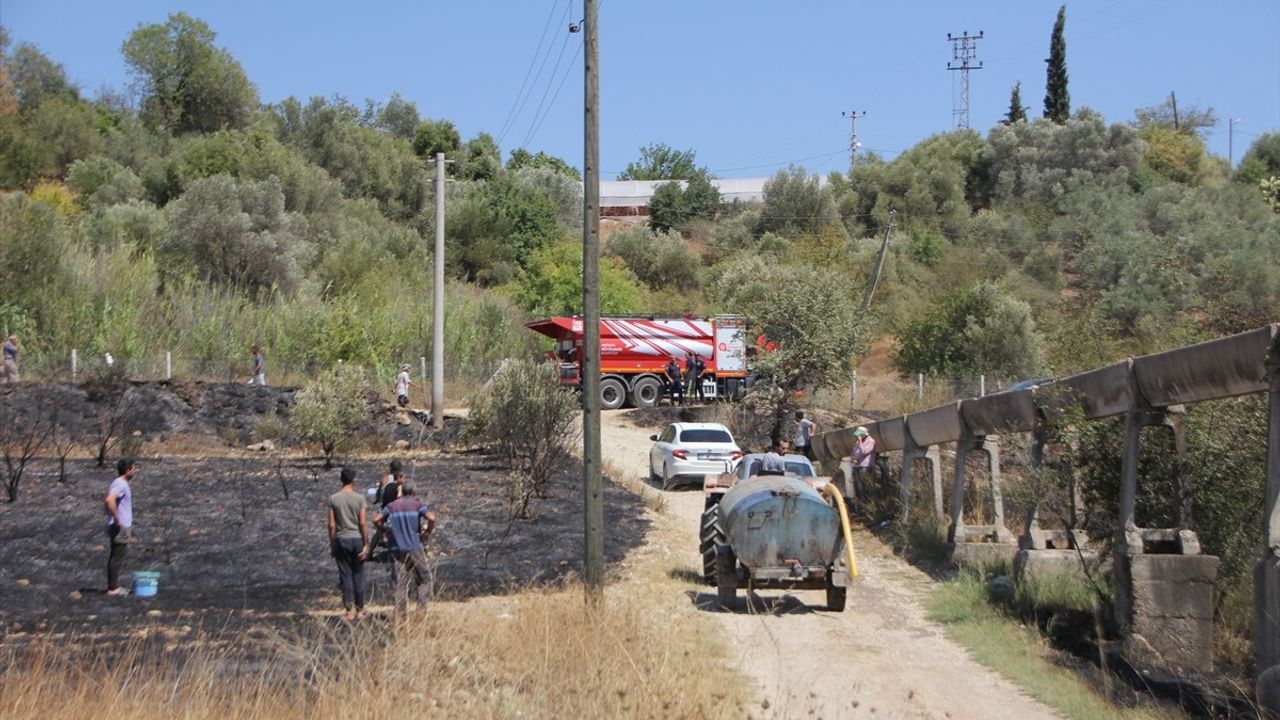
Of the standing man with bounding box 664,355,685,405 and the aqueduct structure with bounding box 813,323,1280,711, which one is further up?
the standing man with bounding box 664,355,685,405

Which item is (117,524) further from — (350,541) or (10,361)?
(10,361)

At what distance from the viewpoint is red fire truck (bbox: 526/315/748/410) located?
44.7 meters

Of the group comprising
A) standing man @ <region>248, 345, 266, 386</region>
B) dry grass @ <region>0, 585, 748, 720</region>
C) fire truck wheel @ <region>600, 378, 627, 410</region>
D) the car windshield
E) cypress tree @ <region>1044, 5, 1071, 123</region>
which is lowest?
dry grass @ <region>0, 585, 748, 720</region>

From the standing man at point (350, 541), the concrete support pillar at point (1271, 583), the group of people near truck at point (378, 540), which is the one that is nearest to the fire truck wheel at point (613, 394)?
the group of people near truck at point (378, 540)

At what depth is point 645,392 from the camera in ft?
148

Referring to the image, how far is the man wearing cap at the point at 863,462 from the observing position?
25.2 metres

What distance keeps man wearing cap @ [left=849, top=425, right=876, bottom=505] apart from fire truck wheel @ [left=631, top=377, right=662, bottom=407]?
19164mm

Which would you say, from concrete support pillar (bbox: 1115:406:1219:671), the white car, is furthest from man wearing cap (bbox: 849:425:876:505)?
concrete support pillar (bbox: 1115:406:1219:671)

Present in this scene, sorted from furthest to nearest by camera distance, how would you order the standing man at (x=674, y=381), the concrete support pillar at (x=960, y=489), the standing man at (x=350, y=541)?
1. the standing man at (x=674, y=381)
2. the concrete support pillar at (x=960, y=489)
3. the standing man at (x=350, y=541)

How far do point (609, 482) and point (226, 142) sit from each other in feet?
170

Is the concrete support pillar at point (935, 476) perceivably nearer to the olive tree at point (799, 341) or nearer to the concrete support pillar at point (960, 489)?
the concrete support pillar at point (960, 489)

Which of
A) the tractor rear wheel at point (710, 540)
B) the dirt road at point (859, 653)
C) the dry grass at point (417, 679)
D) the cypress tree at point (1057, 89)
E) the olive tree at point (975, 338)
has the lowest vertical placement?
the dirt road at point (859, 653)

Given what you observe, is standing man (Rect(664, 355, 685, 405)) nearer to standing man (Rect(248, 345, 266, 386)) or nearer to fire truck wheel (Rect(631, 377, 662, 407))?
fire truck wheel (Rect(631, 377, 662, 407))

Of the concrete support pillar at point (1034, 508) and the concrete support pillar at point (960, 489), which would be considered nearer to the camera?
the concrete support pillar at point (1034, 508)
